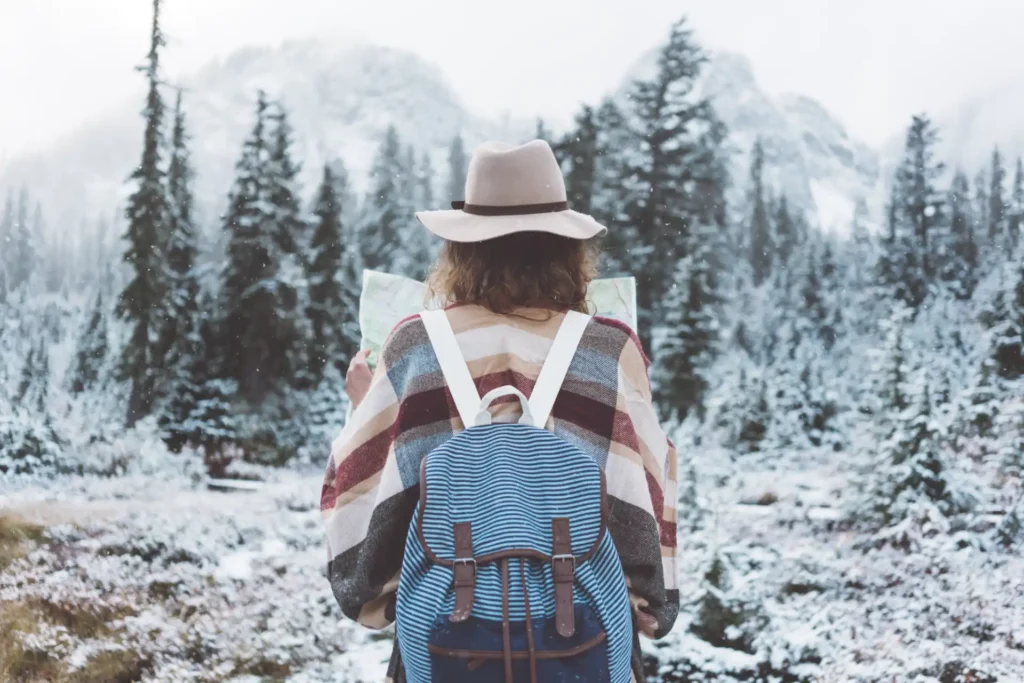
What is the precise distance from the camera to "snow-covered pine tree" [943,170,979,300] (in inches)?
170

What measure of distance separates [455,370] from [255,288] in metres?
3.95

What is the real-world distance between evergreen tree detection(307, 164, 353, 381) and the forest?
16mm

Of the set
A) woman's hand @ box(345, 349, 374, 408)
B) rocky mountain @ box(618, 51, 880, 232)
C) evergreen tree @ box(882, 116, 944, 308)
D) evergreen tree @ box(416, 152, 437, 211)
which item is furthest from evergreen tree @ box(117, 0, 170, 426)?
evergreen tree @ box(882, 116, 944, 308)

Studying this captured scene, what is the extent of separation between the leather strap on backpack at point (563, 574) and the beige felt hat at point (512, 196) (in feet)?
1.97

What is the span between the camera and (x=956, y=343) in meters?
4.29

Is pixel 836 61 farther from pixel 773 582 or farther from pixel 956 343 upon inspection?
pixel 773 582

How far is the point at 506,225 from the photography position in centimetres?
157

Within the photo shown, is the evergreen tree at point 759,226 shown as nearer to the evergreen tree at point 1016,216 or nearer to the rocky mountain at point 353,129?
the rocky mountain at point 353,129

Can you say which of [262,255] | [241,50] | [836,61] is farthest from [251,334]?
[836,61]

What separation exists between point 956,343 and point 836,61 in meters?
1.86

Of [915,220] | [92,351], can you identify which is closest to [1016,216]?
[915,220]

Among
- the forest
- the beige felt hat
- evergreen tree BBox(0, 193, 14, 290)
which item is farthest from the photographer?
evergreen tree BBox(0, 193, 14, 290)

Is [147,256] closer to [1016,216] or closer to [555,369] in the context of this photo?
[555,369]

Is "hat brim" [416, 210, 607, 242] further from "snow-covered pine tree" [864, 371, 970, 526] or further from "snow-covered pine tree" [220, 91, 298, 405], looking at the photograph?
"snow-covered pine tree" [220, 91, 298, 405]
